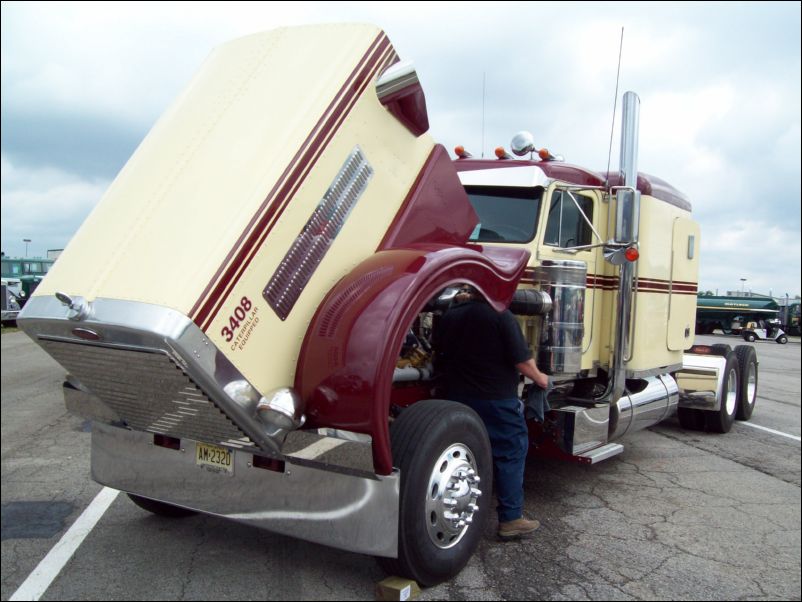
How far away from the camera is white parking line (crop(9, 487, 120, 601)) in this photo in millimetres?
3633

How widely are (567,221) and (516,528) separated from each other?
2.76 m

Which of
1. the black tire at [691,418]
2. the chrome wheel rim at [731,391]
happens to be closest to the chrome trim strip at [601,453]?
the black tire at [691,418]

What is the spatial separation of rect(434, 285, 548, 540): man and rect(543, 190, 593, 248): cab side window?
1.68m

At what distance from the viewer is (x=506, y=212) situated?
20.1 ft

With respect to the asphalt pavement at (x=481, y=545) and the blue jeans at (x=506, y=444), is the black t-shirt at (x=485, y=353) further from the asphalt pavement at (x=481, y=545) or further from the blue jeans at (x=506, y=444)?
the asphalt pavement at (x=481, y=545)

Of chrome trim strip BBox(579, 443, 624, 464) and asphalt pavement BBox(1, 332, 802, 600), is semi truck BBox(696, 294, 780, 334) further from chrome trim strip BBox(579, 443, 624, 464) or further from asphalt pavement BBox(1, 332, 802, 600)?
chrome trim strip BBox(579, 443, 624, 464)

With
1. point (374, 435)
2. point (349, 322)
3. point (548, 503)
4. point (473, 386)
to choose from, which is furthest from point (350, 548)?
point (548, 503)

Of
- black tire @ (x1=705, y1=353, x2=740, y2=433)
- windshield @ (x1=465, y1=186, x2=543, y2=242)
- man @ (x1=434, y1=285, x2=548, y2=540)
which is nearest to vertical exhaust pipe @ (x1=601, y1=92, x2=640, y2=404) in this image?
windshield @ (x1=465, y1=186, x2=543, y2=242)

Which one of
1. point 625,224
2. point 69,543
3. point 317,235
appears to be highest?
point 625,224

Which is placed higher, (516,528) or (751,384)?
(751,384)

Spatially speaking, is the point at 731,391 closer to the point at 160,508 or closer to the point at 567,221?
the point at 567,221

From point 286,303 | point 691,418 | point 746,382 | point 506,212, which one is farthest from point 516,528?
point 746,382

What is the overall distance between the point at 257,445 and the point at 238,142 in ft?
4.83

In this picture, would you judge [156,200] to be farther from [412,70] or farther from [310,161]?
[412,70]
